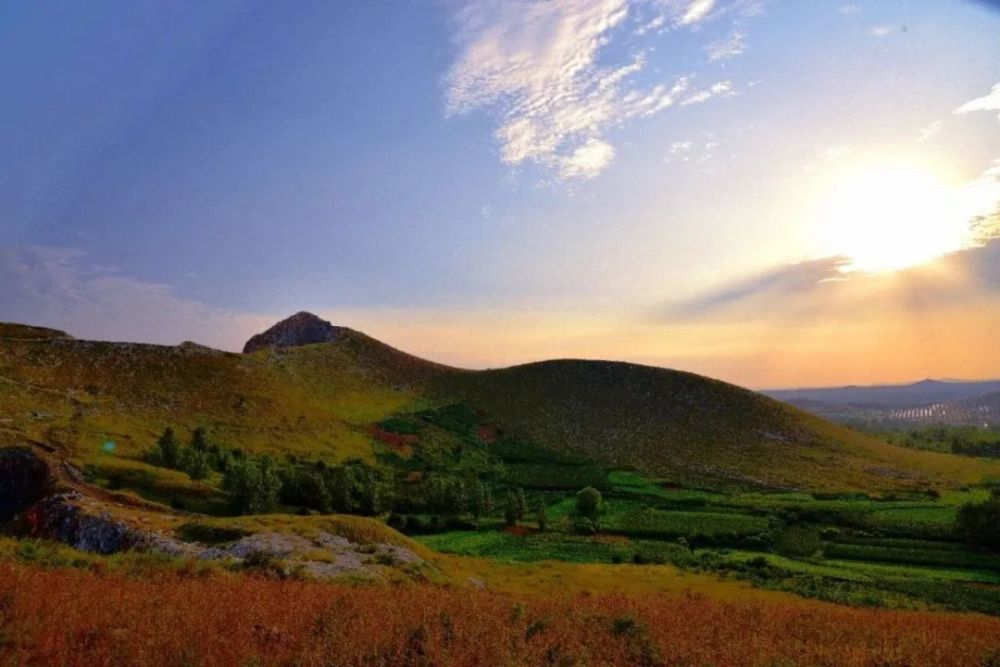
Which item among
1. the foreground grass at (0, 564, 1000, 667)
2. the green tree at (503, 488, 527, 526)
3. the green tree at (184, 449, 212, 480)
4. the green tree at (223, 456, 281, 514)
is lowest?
the green tree at (503, 488, 527, 526)

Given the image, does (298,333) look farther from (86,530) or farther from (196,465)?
(86,530)

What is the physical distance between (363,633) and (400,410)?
115 m

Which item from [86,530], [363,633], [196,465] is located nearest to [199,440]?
[196,465]

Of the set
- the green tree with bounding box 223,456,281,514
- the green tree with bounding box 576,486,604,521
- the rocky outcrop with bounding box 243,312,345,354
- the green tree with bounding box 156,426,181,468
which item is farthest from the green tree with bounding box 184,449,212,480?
the rocky outcrop with bounding box 243,312,345,354

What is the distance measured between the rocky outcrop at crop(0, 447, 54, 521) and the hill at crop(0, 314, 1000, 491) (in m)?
12.1

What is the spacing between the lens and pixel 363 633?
31.1 ft

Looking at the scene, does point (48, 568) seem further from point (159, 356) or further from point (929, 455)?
point (929, 455)

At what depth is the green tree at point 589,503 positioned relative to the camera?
248ft

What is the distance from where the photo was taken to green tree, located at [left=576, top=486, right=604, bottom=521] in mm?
75562

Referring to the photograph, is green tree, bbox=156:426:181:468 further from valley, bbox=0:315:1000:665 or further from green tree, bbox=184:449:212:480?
green tree, bbox=184:449:212:480

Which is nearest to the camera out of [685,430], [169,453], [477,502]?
[169,453]

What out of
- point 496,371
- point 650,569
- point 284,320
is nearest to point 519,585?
point 650,569

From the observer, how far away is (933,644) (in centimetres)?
1295

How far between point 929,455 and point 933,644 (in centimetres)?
14189
